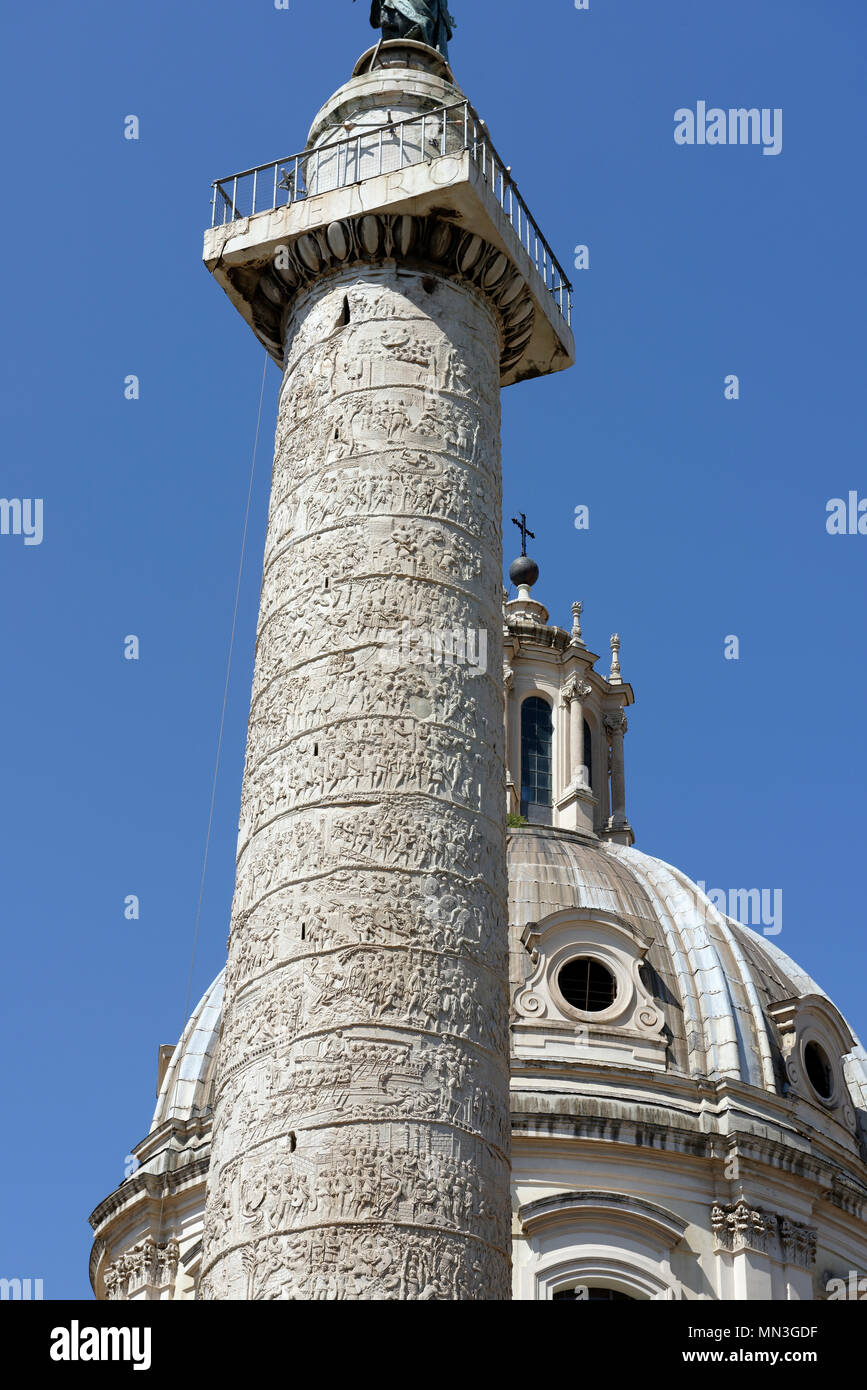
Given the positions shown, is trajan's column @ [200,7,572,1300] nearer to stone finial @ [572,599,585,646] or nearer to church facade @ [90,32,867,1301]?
church facade @ [90,32,867,1301]

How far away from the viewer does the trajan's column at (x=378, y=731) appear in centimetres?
1089

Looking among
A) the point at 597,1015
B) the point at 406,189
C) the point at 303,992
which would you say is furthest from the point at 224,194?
the point at 597,1015

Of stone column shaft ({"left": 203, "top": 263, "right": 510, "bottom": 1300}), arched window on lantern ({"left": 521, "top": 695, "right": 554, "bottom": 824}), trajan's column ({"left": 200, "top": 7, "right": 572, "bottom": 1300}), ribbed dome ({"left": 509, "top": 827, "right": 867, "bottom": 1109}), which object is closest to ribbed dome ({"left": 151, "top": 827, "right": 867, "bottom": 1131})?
ribbed dome ({"left": 509, "top": 827, "right": 867, "bottom": 1109})

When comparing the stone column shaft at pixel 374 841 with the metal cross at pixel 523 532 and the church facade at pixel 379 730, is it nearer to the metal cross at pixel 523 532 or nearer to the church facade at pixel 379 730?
the church facade at pixel 379 730

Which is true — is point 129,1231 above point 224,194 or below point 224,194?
below

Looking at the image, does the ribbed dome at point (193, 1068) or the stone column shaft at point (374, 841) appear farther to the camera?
the ribbed dome at point (193, 1068)

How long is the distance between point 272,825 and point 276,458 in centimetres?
303

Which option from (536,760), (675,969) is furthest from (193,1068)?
(536,760)

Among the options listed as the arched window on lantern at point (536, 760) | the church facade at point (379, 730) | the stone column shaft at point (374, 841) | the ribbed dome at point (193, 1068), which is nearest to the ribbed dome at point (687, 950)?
the arched window on lantern at point (536, 760)

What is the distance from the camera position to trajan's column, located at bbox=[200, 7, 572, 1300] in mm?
10891

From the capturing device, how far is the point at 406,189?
46.1ft

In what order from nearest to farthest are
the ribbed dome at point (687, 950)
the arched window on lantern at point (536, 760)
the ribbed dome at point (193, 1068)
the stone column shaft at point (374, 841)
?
the stone column shaft at point (374, 841), the ribbed dome at point (687, 950), the ribbed dome at point (193, 1068), the arched window on lantern at point (536, 760)
